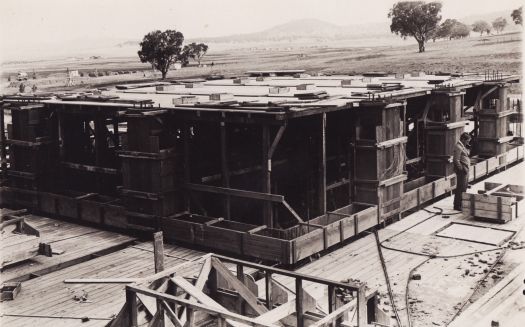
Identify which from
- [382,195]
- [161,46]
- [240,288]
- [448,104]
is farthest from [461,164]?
[161,46]

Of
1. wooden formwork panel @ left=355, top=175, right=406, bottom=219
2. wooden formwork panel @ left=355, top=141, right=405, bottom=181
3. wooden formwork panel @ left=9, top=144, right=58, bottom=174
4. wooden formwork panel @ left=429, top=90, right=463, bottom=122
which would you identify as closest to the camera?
wooden formwork panel @ left=355, top=141, right=405, bottom=181

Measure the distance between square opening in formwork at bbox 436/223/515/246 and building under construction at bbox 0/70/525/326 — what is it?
0.05 meters

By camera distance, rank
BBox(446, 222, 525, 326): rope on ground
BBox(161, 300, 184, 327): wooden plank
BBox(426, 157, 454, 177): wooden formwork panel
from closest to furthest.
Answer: BBox(161, 300, 184, 327): wooden plank → BBox(446, 222, 525, 326): rope on ground → BBox(426, 157, 454, 177): wooden formwork panel

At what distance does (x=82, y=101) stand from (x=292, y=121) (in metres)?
5.84

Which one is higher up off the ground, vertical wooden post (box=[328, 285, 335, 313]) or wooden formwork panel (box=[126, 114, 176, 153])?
wooden formwork panel (box=[126, 114, 176, 153])

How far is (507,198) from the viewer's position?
1706cm

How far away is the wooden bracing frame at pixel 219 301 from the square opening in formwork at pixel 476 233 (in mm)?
7012

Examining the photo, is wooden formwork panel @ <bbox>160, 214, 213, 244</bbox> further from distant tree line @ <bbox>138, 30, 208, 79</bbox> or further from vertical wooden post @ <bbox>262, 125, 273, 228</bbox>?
distant tree line @ <bbox>138, 30, 208, 79</bbox>

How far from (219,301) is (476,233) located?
851cm

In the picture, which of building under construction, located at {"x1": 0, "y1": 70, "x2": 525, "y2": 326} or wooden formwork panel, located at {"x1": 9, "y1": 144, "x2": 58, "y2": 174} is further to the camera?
wooden formwork panel, located at {"x1": 9, "y1": 144, "x2": 58, "y2": 174}

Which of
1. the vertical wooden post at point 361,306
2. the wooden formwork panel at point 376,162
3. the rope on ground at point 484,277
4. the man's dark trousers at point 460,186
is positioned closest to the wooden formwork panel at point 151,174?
the wooden formwork panel at point 376,162

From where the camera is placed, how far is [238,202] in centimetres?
1828

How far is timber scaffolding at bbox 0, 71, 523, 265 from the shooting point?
15.3 meters

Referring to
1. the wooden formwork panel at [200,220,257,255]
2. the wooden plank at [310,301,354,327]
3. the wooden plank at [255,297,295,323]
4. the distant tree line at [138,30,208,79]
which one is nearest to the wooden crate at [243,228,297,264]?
the wooden formwork panel at [200,220,257,255]
